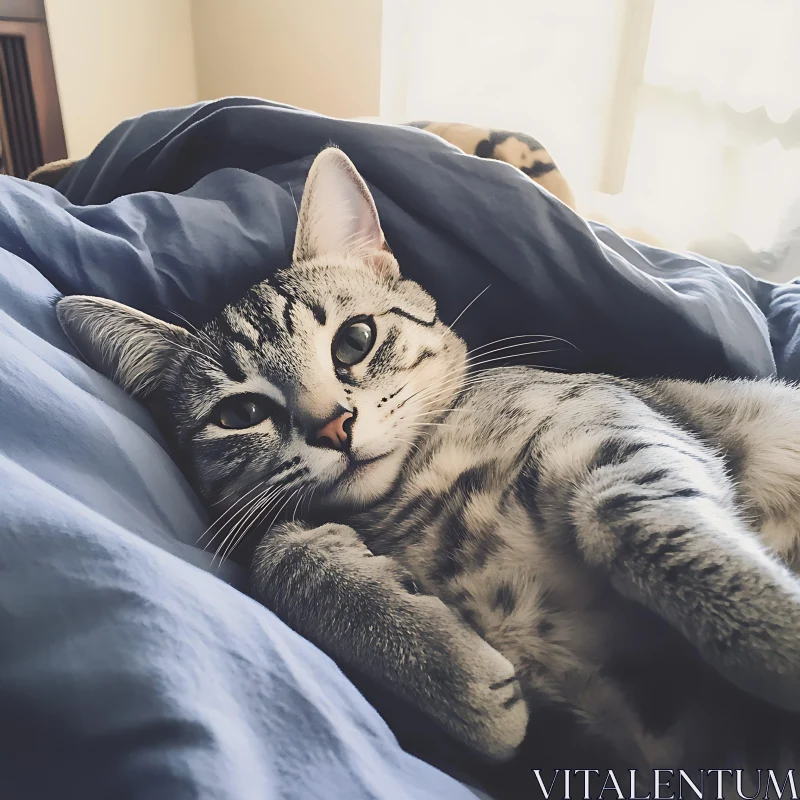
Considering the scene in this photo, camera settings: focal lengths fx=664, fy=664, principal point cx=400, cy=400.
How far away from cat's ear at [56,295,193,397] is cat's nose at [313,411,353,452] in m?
0.20

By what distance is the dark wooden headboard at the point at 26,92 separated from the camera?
1833 mm

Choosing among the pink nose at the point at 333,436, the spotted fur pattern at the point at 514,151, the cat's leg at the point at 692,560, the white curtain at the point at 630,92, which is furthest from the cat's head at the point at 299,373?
the white curtain at the point at 630,92

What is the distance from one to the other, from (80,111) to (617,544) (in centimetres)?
234

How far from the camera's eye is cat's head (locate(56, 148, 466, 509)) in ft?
2.28

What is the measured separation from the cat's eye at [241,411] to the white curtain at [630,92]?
135 centimetres

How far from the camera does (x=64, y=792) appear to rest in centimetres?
31

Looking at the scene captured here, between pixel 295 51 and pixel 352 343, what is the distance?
85.1 inches

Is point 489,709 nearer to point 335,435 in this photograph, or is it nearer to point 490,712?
point 490,712

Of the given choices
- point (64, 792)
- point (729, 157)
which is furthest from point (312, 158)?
point (729, 157)

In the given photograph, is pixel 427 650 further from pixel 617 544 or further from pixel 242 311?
pixel 242 311

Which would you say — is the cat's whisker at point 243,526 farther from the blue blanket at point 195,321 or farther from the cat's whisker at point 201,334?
the cat's whisker at point 201,334

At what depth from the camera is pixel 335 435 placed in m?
0.69

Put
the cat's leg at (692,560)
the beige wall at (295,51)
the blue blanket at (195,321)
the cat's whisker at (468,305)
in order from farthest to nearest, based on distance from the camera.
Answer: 1. the beige wall at (295,51)
2. the cat's whisker at (468,305)
3. the cat's leg at (692,560)
4. the blue blanket at (195,321)

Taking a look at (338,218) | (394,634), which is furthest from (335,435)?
(338,218)
